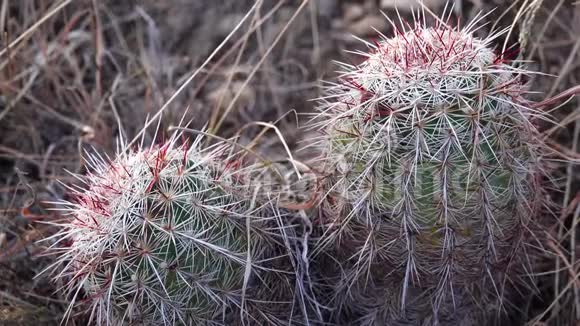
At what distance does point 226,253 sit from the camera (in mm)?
1641

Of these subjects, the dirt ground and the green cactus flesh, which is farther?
the dirt ground

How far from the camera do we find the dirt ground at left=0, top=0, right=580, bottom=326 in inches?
83.5

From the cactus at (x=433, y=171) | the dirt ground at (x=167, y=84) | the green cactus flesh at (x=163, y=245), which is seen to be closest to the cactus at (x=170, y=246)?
the green cactus flesh at (x=163, y=245)

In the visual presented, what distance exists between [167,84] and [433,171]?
5.04ft

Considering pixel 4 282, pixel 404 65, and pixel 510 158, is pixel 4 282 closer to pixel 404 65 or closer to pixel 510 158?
pixel 404 65

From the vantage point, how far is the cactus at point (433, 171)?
1.53 meters

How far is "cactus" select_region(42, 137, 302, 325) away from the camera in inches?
62.1

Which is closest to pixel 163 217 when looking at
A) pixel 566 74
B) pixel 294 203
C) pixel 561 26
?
pixel 294 203

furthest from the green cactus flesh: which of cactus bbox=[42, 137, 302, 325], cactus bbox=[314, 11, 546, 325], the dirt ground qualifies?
the dirt ground

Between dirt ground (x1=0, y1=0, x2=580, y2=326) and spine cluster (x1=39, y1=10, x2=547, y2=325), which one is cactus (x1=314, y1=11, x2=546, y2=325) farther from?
dirt ground (x1=0, y1=0, x2=580, y2=326)

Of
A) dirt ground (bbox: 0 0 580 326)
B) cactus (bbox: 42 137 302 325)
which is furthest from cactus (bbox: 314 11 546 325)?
dirt ground (bbox: 0 0 580 326)

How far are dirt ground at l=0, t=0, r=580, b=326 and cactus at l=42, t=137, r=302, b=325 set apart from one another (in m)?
0.36

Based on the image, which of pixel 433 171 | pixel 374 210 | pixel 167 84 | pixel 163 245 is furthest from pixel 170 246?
pixel 167 84

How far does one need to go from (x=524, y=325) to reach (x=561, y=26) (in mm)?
1219
